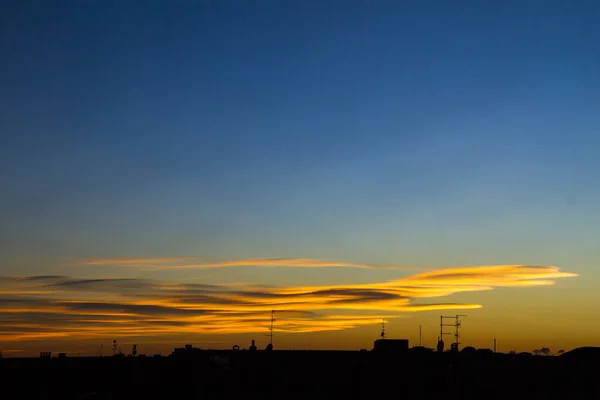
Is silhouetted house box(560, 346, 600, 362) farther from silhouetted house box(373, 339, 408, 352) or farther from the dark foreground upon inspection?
silhouetted house box(373, 339, 408, 352)

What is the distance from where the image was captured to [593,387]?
8644 cm

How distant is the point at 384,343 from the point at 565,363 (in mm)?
22452

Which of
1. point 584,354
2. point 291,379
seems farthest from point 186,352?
point 584,354

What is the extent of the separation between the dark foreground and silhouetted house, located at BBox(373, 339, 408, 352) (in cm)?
605

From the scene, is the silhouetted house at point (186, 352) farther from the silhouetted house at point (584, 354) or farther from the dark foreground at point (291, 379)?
the silhouetted house at point (584, 354)

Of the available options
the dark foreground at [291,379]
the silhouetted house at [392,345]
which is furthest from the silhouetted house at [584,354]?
the silhouetted house at [392,345]

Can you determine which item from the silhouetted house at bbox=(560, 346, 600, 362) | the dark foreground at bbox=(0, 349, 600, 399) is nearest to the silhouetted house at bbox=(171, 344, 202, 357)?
the dark foreground at bbox=(0, 349, 600, 399)

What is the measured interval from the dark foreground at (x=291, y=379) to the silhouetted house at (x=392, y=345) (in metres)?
6.05

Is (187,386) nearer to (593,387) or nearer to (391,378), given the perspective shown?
(391,378)

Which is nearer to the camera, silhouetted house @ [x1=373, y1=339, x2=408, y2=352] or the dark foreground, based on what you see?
the dark foreground

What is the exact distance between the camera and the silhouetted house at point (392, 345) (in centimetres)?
9806

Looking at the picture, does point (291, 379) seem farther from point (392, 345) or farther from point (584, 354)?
point (584, 354)

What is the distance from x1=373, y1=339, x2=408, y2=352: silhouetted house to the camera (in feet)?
322

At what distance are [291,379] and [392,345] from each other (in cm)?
2134
